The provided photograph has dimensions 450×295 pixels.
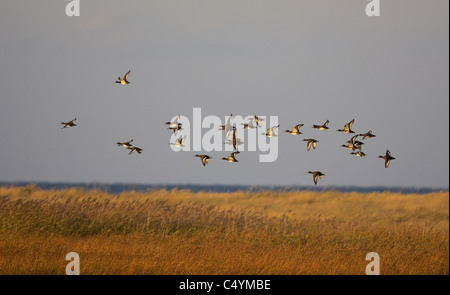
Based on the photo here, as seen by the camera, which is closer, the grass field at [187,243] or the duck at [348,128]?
the grass field at [187,243]

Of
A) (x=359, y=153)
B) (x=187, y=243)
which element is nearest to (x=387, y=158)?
(x=359, y=153)

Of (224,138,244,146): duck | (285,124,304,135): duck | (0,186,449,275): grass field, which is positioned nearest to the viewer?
(0,186,449,275): grass field

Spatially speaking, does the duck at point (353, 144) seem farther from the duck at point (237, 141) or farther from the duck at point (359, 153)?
the duck at point (237, 141)

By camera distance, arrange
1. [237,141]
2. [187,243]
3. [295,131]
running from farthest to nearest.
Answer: [295,131]
[187,243]
[237,141]

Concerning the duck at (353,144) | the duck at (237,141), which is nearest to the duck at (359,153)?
the duck at (353,144)

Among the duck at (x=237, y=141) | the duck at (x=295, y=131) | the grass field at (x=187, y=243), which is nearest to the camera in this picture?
the grass field at (x=187, y=243)

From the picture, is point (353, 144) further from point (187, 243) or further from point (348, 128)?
point (187, 243)

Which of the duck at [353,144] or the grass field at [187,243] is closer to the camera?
the grass field at [187,243]

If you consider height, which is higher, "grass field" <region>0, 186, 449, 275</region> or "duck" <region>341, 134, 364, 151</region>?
"duck" <region>341, 134, 364, 151</region>

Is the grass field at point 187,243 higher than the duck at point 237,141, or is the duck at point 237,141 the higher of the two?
the duck at point 237,141

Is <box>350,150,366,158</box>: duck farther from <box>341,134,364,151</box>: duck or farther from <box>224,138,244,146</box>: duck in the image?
<box>224,138,244,146</box>: duck

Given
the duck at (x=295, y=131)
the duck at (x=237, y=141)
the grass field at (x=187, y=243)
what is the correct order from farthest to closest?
the duck at (x=295, y=131) → the duck at (x=237, y=141) → the grass field at (x=187, y=243)

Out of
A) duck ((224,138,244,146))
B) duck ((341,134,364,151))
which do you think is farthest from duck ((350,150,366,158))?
duck ((224,138,244,146))
